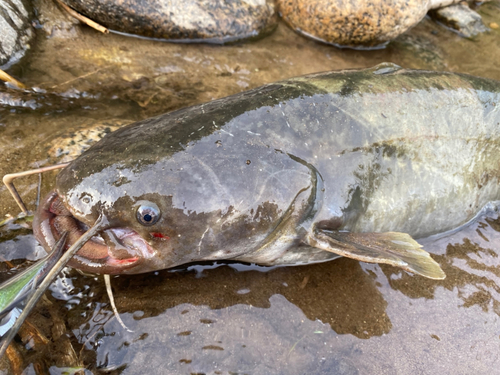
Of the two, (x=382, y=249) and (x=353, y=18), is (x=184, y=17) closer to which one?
(x=353, y=18)

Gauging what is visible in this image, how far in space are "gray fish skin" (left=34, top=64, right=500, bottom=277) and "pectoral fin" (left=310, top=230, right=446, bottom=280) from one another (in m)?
0.11

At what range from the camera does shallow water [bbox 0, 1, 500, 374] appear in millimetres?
2107

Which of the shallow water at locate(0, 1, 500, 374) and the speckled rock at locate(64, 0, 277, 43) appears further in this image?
the speckled rock at locate(64, 0, 277, 43)

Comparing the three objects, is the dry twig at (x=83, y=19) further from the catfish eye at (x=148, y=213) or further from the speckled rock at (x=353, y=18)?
the catfish eye at (x=148, y=213)

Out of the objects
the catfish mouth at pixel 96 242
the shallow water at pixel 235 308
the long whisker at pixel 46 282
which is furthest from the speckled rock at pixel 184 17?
the long whisker at pixel 46 282

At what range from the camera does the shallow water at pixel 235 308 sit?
6.91 feet

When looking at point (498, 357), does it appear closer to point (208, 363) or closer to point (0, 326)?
point (208, 363)

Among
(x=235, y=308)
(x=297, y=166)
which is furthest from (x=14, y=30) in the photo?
(x=235, y=308)

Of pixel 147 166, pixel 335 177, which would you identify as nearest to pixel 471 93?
pixel 335 177

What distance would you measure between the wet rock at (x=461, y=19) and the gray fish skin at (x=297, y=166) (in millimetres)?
3194

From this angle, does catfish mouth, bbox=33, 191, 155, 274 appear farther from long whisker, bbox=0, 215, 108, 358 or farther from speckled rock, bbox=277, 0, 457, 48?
speckled rock, bbox=277, 0, 457, 48

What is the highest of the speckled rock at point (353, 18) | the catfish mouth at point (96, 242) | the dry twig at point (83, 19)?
the dry twig at point (83, 19)

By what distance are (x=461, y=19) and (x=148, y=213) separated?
19.0ft

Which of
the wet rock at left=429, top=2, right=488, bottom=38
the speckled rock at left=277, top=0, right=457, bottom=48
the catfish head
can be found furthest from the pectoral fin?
the wet rock at left=429, top=2, right=488, bottom=38
